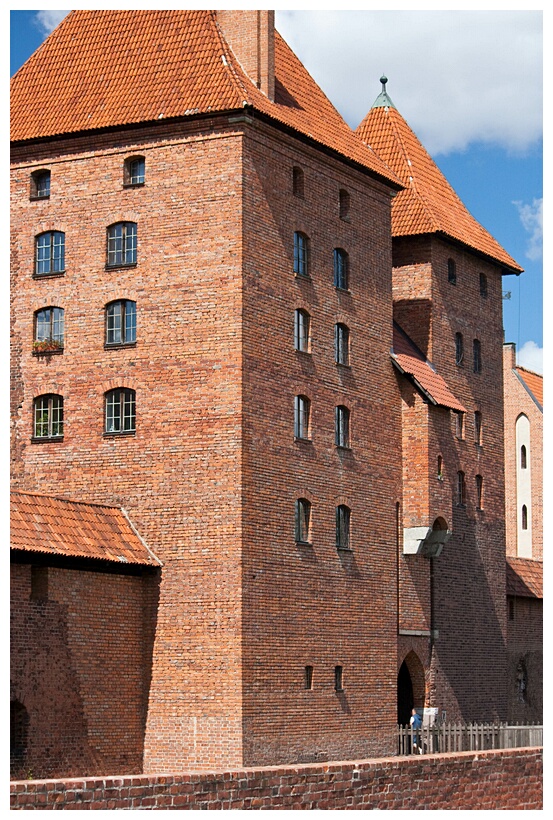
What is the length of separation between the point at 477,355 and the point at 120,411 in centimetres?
1369

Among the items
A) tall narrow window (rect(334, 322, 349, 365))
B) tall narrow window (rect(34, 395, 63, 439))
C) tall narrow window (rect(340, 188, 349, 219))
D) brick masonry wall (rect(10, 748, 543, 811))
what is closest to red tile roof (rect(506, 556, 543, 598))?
tall narrow window (rect(334, 322, 349, 365))

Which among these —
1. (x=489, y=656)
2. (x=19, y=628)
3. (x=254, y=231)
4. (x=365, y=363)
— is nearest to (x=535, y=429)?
(x=489, y=656)

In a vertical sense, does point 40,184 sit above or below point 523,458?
above

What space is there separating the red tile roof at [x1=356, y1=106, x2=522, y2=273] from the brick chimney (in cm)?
796

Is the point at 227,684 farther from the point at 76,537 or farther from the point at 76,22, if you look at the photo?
the point at 76,22

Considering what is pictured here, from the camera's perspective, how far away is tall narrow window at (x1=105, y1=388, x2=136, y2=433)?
37.0 m

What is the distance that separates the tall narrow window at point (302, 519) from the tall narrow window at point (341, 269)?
5.31 metres

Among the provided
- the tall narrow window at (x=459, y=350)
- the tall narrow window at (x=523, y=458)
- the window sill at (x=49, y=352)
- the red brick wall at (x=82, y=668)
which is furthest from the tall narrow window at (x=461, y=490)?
the tall narrow window at (x=523, y=458)

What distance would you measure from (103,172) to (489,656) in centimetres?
1715

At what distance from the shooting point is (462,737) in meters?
40.8

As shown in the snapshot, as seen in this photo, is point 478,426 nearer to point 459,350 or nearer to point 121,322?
point 459,350

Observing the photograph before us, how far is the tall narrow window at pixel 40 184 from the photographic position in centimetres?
3881

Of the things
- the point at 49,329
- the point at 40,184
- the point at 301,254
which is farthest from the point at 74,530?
the point at 40,184

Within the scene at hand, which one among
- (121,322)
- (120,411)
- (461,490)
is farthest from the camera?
(461,490)
